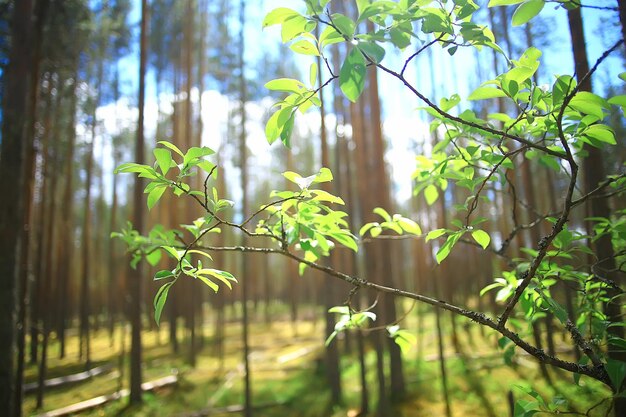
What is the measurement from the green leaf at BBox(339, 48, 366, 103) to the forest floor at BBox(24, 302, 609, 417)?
19.3 feet

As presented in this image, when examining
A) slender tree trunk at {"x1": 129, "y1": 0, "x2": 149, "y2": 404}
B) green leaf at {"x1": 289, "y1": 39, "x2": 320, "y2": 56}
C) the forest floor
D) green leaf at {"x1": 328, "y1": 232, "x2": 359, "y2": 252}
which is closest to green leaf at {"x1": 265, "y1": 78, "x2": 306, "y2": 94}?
green leaf at {"x1": 289, "y1": 39, "x2": 320, "y2": 56}

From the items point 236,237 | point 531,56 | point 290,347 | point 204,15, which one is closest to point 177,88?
point 204,15

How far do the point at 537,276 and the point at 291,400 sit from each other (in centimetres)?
783

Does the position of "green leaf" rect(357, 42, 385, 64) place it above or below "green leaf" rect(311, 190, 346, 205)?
above

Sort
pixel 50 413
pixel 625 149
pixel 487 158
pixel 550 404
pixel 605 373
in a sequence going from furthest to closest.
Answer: pixel 50 413 → pixel 625 149 → pixel 487 158 → pixel 550 404 → pixel 605 373

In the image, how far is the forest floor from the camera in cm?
689

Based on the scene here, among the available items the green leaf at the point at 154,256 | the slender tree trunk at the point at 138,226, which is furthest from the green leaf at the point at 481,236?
the slender tree trunk at the point at 138,226

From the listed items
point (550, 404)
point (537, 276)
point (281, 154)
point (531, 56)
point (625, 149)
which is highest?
point (281, 154)

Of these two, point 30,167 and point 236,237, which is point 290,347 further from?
point 236,237

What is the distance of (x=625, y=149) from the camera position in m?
5.58

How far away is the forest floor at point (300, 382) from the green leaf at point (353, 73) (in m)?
5.87

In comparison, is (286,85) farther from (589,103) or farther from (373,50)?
(589,103)

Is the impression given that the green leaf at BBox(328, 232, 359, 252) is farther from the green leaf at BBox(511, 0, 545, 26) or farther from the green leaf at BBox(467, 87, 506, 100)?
the green leaf at BBox(511, 0, 545, 26)

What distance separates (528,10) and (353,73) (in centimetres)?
50
